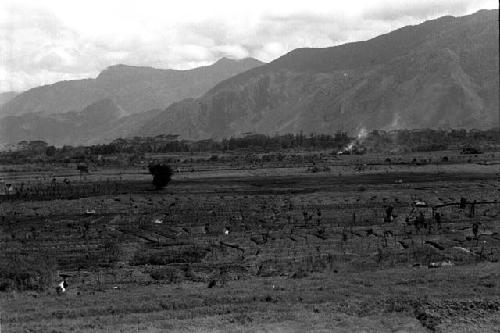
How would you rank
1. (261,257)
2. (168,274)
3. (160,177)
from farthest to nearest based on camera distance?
(160,177) → (261,257) → (168,274)

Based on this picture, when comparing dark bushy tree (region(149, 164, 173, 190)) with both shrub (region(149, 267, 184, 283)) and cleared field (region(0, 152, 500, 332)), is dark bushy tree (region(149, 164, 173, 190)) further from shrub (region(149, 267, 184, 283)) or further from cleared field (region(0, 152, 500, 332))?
shrub (region(149, 267, 184, 283))

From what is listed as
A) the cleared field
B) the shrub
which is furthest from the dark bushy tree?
the shrub

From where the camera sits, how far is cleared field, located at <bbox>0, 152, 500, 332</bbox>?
27.0 meters

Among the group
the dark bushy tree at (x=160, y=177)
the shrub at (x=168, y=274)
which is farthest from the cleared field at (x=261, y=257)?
the dark bushy tree at (x=160, y=177)

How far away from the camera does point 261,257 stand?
39344 mm

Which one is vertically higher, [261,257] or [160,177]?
[160,177]

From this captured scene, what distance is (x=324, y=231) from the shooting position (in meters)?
47.8

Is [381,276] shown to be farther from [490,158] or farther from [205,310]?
[490,158]

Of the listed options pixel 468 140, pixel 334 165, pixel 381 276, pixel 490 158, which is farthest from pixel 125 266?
pixel 468 140

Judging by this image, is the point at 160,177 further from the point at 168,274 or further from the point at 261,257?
the point at 168,274

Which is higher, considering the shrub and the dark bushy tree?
the dark bushy tree

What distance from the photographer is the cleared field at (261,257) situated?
27047mm

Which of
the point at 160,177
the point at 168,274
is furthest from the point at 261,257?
the point at 160,177

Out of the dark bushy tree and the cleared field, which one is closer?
the cleared field
